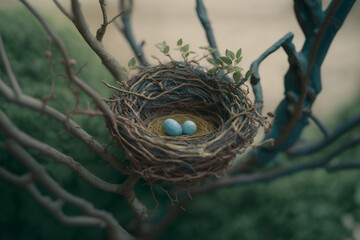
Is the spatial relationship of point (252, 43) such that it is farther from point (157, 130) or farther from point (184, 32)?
point (157, 130)

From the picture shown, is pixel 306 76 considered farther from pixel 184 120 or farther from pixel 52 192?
pixel 52 192

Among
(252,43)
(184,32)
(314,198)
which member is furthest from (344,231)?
(184,32)

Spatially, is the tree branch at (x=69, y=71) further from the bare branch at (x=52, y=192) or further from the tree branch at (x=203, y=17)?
the tree branch at (x=203, y=17)

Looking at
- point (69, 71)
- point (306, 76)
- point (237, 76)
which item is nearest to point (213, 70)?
point (237, 76)

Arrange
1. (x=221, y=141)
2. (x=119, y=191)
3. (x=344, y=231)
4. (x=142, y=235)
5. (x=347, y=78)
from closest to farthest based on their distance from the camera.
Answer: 1. (x=221, y=141)
2. (x=119, y=191)
3. (x=142, y=235)
4. (x=344, y=231)
5. (x=347, y=78)

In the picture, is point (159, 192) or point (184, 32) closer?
point (159, 192)
